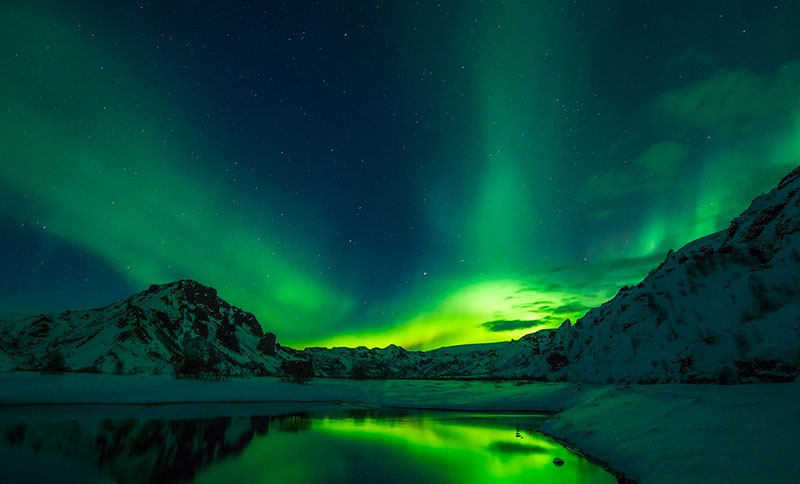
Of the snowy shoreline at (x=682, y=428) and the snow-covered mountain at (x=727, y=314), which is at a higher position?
the snow-covered mountain at (x=727, y=314)

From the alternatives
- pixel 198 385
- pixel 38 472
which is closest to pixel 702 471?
pixel 38 472

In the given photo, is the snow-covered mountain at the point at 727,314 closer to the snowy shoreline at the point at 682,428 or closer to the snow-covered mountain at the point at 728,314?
the snow-covered mountain at the point at 728,314

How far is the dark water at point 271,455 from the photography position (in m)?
15.0

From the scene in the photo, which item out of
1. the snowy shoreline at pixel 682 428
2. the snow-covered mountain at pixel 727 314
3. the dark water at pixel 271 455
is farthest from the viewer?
the snow-covered mountain at pixel 727 314

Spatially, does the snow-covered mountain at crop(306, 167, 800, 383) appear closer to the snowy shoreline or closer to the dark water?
the snowy shoreline

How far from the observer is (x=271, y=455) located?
19.4m

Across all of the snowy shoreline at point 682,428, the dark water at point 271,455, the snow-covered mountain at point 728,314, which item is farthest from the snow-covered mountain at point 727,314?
the dark water at point 271,455

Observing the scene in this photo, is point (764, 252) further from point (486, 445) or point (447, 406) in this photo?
point (486, 445)

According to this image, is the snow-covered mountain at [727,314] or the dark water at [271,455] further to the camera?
the snow-covered mountain at [727,314]

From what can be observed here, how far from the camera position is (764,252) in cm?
5412

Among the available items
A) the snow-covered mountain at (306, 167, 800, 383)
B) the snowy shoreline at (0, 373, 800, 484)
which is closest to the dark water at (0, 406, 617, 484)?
the snowy shoreline at (0, 373, 800, 484)

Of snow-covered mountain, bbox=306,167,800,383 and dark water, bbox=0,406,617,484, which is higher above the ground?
snow-covered mountain, bbox=306,167,800,383

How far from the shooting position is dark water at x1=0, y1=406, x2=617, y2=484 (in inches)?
592

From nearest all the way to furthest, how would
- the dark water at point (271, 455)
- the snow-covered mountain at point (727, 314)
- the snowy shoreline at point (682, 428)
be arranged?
the snowy shoreline at point (682, 428)
the dark water at point (271, 455)
the snow-covered mountain at point (727, 314)
